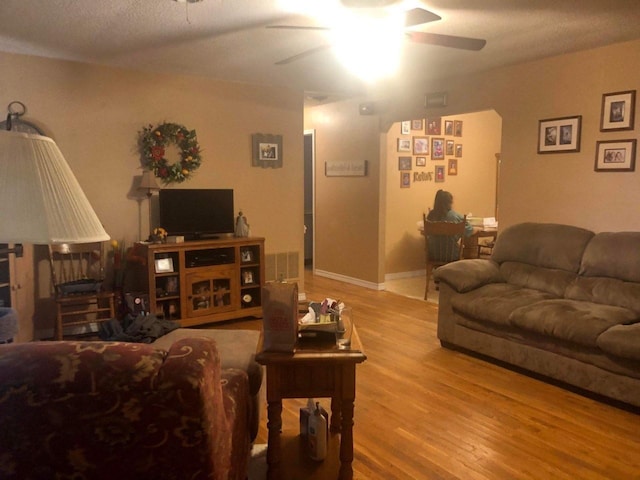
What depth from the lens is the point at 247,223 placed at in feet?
16.4

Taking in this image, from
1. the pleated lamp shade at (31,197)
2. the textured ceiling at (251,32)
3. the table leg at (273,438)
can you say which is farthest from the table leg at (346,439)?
the textured ceiling at (251,32)

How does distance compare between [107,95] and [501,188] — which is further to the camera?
[501,188]

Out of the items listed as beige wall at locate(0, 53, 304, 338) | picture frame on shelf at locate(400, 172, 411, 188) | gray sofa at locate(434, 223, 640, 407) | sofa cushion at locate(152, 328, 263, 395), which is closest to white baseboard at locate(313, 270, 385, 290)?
beige wall at locate(0, 53, 304, 338)

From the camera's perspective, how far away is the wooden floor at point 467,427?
2229 mm

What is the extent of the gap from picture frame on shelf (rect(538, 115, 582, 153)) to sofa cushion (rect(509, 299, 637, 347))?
4.70 ft

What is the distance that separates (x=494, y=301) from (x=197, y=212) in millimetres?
2736

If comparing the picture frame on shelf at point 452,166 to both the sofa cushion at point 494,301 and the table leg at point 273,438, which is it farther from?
the table leg at point 273,438

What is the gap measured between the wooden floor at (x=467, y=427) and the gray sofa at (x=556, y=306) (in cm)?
17

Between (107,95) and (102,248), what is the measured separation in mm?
1378

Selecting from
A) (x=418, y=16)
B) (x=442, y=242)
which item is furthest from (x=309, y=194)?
(x=418, y=16)

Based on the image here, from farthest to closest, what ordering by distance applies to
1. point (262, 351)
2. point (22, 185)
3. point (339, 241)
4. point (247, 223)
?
point (339, 241)
point (247, 223)
point (262, 351)
point (22, 185)

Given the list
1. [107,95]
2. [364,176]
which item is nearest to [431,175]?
[364,176]

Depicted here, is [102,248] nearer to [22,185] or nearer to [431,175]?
[22,185]

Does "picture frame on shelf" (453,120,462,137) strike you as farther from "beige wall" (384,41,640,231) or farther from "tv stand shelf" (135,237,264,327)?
"tv stand shelf" (135,237,264,327)
